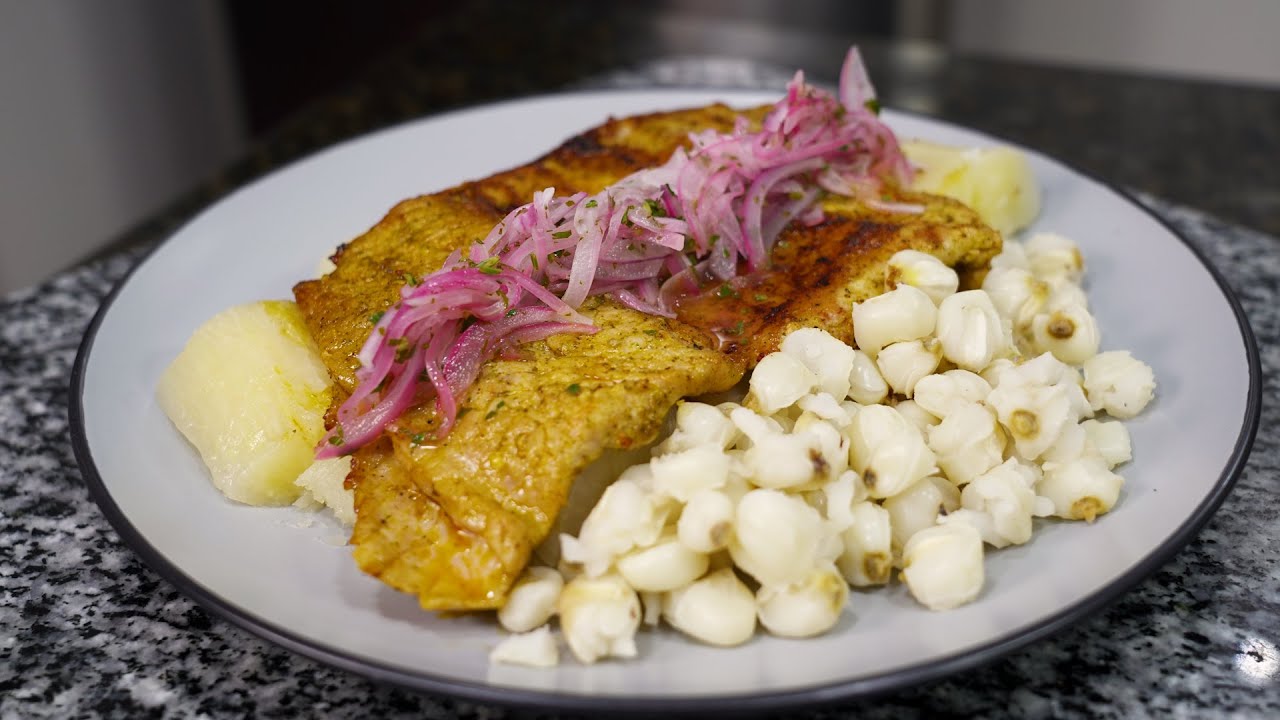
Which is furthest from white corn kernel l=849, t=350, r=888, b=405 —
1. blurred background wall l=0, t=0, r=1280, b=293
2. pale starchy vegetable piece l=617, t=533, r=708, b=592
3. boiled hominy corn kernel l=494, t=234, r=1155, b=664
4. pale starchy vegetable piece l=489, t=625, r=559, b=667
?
blurred background wall l=0, t=0, r=1280, b=293

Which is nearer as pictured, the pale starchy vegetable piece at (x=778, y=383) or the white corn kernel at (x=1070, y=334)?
the pale starchy vegetable piece at (x=778, y=383)

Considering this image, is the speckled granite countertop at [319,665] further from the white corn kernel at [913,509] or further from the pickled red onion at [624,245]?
the pickled red onion at [624,245]

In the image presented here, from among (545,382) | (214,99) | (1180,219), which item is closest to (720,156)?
(545,382)

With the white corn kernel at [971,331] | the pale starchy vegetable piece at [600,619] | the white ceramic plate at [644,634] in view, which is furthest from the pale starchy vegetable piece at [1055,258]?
the pale starchy vegetable piece at [600,619]

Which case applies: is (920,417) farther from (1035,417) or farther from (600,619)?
(600,619)

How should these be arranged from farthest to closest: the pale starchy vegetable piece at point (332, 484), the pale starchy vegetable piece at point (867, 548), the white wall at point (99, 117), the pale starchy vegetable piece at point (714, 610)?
the white wall at point (99, 117) < the pale starchy vegetable piece at point (332, 484) < the pale starchy vegetable piece at point (867, 548) < the pale starchy vegetable piece at point (714, 610)

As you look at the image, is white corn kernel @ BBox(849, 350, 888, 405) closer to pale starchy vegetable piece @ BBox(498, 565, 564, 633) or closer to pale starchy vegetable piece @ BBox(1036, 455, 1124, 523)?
pale starchy vegetable piece @ BBox(1036, 455, 1124, 523)

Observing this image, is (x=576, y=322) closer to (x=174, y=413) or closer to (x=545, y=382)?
(x=545, y=382)
